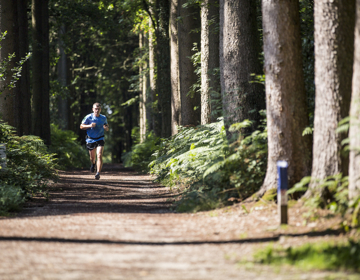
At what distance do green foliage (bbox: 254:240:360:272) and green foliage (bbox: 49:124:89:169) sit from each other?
19.6 m

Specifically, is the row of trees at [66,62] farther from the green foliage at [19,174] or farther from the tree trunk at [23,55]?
the green foliage at [19,174]

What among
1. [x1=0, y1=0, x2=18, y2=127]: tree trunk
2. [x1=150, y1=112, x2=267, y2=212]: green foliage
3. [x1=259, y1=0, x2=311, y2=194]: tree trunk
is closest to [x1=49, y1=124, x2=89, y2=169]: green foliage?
[x1=0, y1=0, x2=18, y2=127]: tree trunk

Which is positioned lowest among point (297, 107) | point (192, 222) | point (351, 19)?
point (192, 222)

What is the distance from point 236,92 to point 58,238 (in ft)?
16.4

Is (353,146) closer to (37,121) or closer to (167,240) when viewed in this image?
(167,240)

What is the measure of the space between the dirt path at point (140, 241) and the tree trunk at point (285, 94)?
893 millimetres

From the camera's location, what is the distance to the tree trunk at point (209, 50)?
13906mm

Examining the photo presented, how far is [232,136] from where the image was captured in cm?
952

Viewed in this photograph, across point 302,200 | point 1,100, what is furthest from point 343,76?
point 1,100

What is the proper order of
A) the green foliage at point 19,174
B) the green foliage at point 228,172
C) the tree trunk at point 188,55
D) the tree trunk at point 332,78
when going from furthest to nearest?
the tree trunk at point 188,55 < the green foliage at point 19,174 < the green foliage at point 228,172 < the tree trunk at point 332,78

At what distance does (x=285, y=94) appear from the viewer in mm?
7961

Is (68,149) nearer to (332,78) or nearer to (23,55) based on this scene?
(23,55)

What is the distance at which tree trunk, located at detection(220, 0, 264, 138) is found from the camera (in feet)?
32.3

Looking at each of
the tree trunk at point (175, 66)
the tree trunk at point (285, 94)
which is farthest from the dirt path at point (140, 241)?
the tree trunk at point (175, 66)
